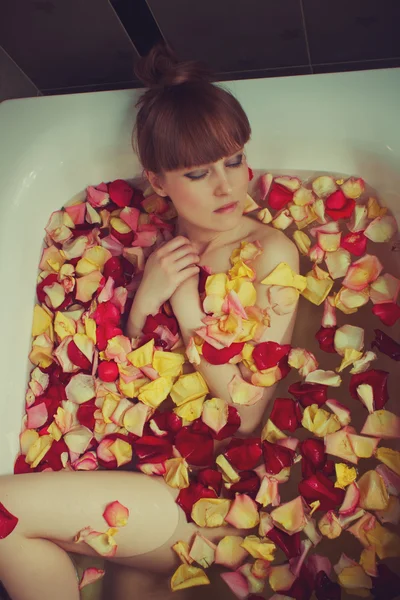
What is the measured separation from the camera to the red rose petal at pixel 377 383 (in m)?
1.38

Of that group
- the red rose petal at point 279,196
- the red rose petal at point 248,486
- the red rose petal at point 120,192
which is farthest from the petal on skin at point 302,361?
the red rose petal at point 120,192

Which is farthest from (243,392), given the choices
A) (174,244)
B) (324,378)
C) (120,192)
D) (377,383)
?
(120,192)

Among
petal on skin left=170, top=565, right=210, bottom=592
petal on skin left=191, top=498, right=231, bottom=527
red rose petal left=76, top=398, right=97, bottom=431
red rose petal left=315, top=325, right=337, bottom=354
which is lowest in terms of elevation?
petal on skin left=170, top=565, right=210, bottom=592

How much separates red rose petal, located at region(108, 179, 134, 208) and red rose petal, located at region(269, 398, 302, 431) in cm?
63

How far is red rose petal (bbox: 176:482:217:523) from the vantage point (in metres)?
1.39

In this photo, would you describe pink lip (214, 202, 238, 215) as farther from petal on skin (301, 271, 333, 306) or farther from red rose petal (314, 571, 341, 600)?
red rose petal (314, 571, 341, 600)

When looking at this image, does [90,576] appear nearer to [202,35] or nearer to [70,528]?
[70,528]

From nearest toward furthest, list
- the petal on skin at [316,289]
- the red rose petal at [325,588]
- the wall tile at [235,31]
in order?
1. the red rose petal at [325,588]
2. the petal on skin at [316,289]
3. the wall tile at [235,31]

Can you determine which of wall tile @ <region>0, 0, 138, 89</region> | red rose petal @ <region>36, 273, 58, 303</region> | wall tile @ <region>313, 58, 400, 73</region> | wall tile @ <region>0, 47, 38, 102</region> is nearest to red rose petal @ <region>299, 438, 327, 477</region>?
red rose petal @ <region>36, 273, 58, 303</region>

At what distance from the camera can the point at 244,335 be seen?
146 cm

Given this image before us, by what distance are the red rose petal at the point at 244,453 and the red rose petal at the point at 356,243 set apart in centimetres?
47

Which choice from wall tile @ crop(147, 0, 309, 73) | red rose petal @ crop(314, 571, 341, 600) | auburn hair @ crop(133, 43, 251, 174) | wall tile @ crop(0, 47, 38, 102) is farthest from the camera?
wall tile @ crop(0, 47, 38, 102)

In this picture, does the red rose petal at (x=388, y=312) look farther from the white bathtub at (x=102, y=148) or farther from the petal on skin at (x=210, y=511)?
the petal on skin at (x=210, y=511)

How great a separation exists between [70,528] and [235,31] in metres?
1.33
